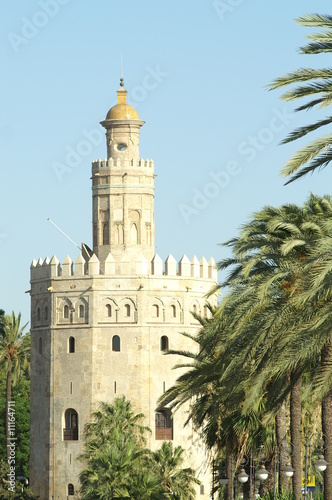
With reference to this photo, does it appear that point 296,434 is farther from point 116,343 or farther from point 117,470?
point 116,343

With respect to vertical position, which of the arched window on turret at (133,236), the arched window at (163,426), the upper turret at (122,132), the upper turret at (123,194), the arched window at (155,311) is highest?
the upper turret at (122,132)

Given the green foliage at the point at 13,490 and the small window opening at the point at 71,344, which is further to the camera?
the green foliage at the point at 13,490

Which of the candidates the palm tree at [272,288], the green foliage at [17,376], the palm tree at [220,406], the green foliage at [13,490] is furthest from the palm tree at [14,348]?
the palm tree at [272,288]

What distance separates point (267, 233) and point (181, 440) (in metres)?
38.9

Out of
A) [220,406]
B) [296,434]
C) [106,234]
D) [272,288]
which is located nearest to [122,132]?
[106,234]

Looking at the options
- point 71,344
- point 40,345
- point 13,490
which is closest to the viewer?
point 71,344

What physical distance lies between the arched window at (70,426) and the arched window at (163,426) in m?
4.31

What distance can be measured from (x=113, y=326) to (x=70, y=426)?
579 centimetres

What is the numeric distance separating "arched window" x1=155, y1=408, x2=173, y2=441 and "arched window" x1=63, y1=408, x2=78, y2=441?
14.1ft

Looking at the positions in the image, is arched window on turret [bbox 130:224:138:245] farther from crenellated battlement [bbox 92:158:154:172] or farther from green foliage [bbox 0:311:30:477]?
green foliage [bbox 0:311:30:477]

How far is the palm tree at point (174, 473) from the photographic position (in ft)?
206

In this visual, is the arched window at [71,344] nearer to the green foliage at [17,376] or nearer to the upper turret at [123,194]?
the upper turret at [123,194]

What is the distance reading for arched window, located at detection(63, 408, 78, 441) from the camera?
238 ft

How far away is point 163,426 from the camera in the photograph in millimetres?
72125
